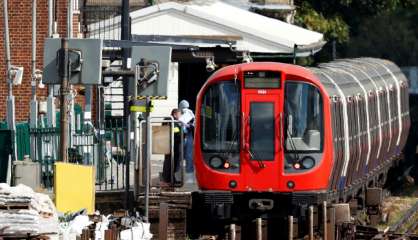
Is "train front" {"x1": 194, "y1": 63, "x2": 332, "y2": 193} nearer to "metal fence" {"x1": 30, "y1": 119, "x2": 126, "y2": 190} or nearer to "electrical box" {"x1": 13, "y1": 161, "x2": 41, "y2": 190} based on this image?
"metal fence" {"x1": 30, "y1": 119, "x2": 126, "y2": 190}

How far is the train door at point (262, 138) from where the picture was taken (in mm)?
23344

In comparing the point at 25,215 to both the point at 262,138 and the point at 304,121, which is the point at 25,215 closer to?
the point at 262,138

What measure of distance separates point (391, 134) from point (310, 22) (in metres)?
25.4

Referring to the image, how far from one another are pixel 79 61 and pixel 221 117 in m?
4.45

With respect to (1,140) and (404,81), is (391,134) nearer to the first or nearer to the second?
(404,81)

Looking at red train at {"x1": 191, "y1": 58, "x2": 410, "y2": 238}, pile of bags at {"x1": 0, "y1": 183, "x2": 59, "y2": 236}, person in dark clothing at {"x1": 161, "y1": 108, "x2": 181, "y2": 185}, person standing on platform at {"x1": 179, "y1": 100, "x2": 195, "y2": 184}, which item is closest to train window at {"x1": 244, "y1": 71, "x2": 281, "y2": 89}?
red train at {"x1": 191, "y1": 58, "x2": 410, "y2": 238}

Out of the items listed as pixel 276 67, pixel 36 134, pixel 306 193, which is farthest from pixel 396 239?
pixel 36 134

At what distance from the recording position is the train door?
23344 mm

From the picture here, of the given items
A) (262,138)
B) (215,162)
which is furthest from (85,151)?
(262,138)

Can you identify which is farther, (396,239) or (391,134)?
(391,134)

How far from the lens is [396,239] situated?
2252 cm

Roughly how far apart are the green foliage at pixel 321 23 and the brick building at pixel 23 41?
2339 cm

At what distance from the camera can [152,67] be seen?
20.4 m

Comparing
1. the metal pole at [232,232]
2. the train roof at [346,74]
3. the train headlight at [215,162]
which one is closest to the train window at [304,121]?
the train roof at [346,74]
